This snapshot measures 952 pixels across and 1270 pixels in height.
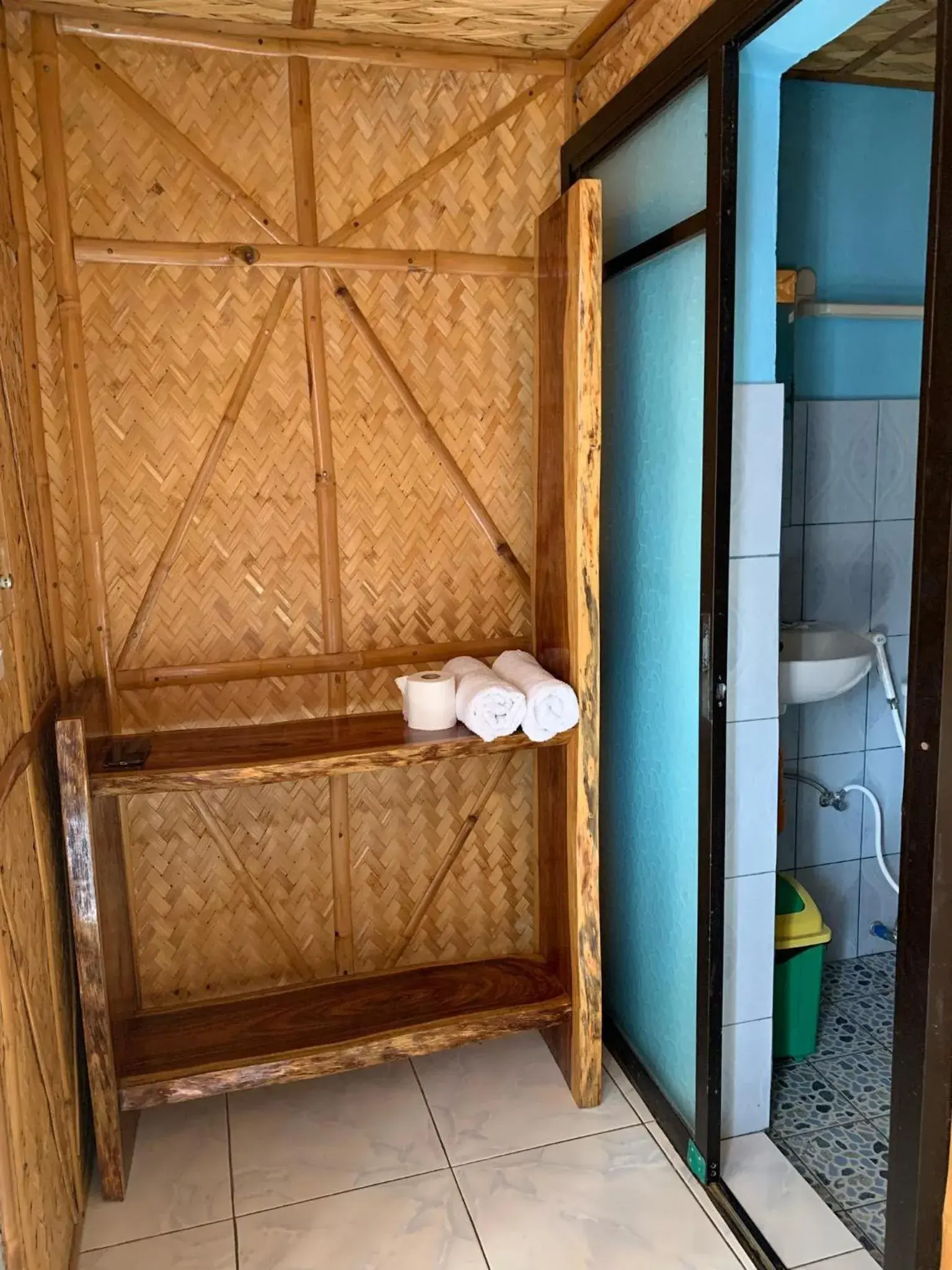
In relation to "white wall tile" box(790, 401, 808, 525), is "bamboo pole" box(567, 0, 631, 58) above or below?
above

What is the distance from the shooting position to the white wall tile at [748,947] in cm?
236

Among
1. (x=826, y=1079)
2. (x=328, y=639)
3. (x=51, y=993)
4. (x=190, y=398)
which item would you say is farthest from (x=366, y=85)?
(x=826, y=1079)

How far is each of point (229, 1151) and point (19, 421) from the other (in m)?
1.85

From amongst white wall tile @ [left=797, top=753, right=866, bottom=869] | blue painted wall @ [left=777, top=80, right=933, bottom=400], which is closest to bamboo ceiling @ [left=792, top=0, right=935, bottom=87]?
blue painted wall @ [left=777, top=80, right=933, bottom=400]

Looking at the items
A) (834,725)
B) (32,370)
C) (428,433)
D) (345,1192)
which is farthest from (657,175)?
(345,1192)

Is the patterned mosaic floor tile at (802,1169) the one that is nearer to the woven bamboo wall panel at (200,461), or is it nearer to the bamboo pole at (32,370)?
the woven bamboo wall panel at (200,461)

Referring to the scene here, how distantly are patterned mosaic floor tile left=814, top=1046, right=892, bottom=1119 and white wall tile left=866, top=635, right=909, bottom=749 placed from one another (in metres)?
0.95

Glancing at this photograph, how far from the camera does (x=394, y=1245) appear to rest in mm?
2158

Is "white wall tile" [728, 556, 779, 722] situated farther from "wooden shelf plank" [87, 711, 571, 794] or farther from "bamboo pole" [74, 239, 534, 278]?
"bamboo pole" [74, 239, 534, 278]

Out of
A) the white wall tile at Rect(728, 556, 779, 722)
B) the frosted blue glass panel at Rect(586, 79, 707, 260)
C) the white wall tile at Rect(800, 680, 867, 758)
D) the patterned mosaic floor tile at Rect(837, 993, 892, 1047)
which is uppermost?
the frosted blue glass panel at Rect(586, 79, 707, 260)

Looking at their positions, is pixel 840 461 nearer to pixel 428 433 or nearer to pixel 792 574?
pixel 792 574

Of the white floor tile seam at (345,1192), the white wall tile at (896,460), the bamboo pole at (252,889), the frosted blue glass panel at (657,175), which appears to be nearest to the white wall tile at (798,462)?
the white wall tile at (896,460)

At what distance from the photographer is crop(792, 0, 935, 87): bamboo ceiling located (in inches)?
96.3

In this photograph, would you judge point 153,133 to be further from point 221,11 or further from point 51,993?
point 51,993
